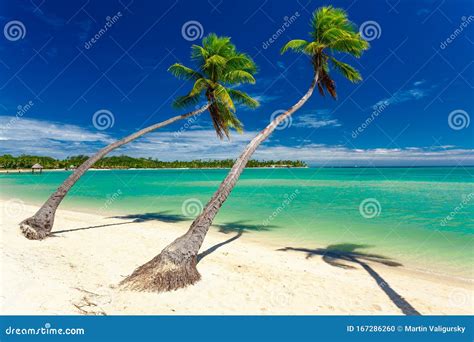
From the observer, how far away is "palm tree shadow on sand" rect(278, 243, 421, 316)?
5.86 meters

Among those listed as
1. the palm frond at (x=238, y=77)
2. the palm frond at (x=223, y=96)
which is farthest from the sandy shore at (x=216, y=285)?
the palm frond at (x=238, y=77)

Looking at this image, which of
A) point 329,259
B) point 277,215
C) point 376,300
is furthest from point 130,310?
point 277,215

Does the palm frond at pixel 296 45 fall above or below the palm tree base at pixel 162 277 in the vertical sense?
above

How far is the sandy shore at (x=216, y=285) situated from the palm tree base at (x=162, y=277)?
138 mm

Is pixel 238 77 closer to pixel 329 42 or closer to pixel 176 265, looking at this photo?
pixel 329 42

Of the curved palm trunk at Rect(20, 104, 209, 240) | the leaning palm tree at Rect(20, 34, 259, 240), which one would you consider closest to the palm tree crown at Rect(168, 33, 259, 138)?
the leaning palm tree at Rect(20, 34, 259, 240)

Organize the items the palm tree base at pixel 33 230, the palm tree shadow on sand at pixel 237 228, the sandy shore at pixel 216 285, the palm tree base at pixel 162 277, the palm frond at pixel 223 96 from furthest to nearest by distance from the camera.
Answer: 1. the palm tree shadow on sand at pixel 237 228
2. the palm frond at pixel 223 96
3. the palm tree base at pixel 33 230
4. the palm tree base at pixel 162 277
5. the sandy shore at pixel 216 285

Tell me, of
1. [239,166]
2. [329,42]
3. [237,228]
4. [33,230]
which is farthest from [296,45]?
[33,230]

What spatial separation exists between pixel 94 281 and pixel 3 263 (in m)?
1.88

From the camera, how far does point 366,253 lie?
30.7 feet

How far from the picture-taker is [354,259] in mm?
8625

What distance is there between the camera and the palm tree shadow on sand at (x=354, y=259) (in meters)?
5.86

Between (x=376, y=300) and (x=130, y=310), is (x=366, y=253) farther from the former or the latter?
(x=130, y=310)

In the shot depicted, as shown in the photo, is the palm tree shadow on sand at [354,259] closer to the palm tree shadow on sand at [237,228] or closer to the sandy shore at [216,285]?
the sandy shore at [216,285]
